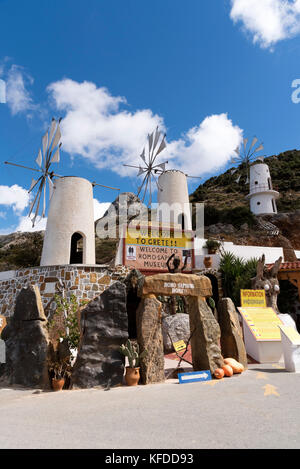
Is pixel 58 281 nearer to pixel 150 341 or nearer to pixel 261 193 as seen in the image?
pixel 150 341

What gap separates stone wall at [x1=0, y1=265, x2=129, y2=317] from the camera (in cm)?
1173

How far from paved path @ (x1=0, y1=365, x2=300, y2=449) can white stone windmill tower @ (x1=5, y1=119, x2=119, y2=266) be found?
811 centimetres

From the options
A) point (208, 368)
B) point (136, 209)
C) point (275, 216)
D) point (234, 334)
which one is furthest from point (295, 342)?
A: point (136, 209)

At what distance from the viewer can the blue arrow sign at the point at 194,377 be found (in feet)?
20.0

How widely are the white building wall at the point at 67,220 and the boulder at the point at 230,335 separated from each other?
750cm

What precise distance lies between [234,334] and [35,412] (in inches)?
195

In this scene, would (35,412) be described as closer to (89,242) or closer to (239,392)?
(239,392)

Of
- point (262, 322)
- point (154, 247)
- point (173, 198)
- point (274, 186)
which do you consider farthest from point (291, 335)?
point (274, 186)

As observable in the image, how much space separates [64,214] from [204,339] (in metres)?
9.49

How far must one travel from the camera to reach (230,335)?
24.8ft

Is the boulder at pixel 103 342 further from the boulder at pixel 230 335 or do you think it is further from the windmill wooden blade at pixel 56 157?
the windmill wooden blade at pixel 56 157

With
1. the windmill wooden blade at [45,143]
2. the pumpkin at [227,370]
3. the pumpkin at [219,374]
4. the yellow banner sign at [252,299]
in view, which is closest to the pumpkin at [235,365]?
the pumpkin at [227,370]

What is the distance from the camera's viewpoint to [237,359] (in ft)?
24.2

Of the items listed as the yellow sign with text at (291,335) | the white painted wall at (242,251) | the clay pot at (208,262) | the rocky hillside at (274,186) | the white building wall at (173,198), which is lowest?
the yellow sign with text at (291,335)
